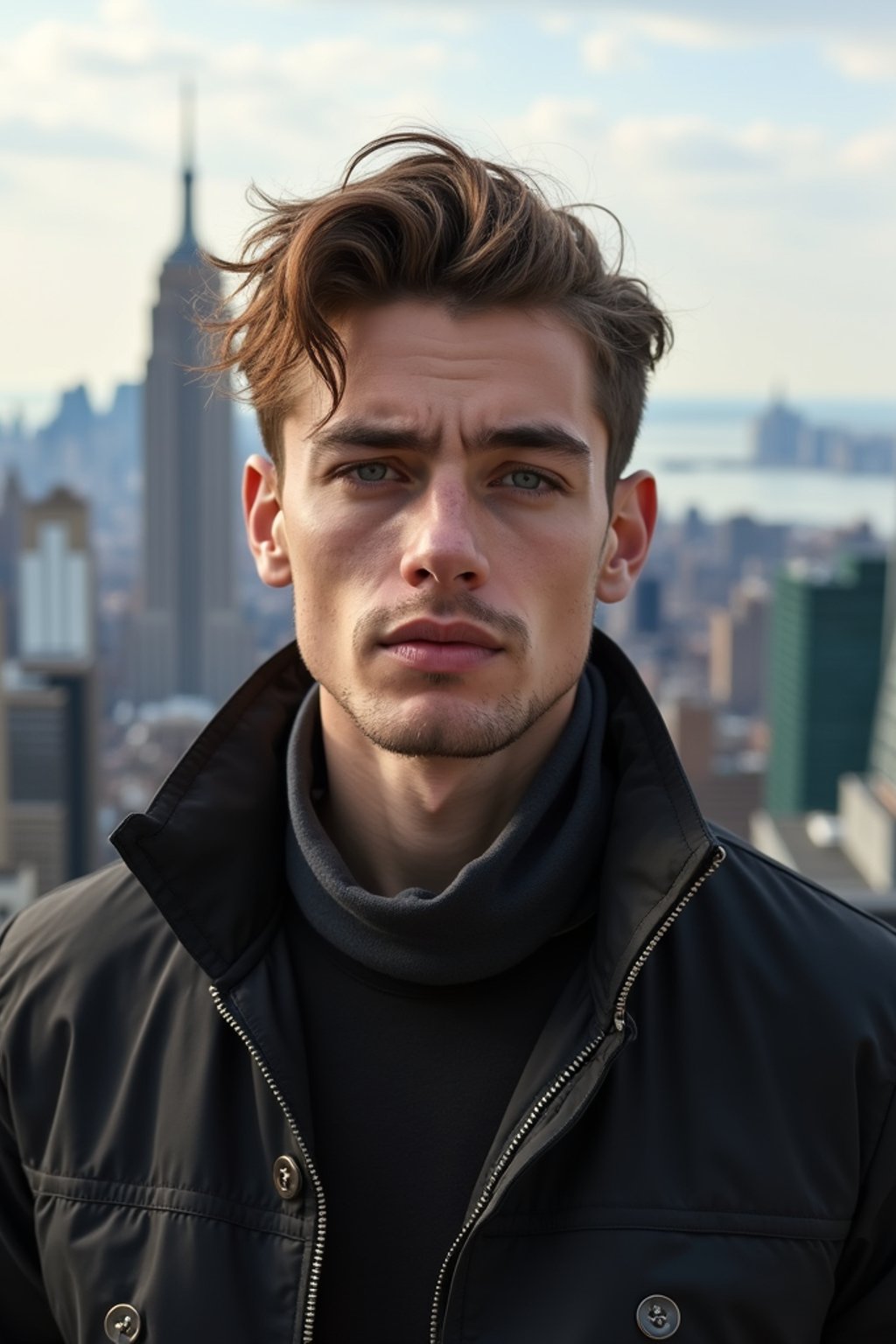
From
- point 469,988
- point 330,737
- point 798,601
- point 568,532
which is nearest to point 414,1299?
point 469,988

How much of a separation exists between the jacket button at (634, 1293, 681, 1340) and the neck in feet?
1.61

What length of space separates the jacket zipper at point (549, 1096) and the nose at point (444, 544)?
36 centimetres

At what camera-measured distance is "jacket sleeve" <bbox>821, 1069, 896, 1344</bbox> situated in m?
1.45

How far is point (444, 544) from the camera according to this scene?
4.95ft

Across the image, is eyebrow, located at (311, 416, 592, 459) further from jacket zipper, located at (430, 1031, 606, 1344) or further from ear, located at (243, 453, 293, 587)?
jacket zipper, located at (430, 1031, 606, 1344)

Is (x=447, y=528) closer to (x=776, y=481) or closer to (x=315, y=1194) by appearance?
(x=315, y=1194)

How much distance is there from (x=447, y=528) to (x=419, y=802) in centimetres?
30

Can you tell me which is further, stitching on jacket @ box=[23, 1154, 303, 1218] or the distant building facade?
the distant building facade

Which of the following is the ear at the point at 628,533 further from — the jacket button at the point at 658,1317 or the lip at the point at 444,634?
the jacket button at the point at 658,1317

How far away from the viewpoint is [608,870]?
155 cm

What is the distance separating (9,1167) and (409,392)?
897 mm

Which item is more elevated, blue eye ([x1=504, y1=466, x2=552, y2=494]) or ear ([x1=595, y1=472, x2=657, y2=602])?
blue eye ([x1=504, y1=466, x2=552, y2=494])

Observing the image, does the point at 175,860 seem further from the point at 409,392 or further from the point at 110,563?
the point at 110,563

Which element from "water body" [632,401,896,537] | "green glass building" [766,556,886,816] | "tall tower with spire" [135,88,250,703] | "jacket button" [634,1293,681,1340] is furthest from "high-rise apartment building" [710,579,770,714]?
"jacket button" [634,1293,681,1340]
